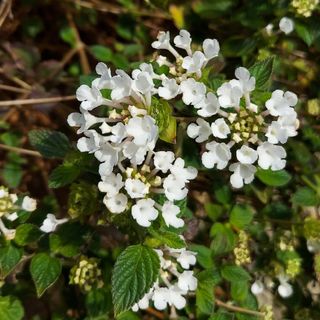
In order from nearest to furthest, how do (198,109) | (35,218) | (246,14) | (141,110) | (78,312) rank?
1. (141,110)
2. (198,109)
3. (35,218)
4. (78,312)
5. (246,14)

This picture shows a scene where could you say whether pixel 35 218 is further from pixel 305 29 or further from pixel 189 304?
pixel 305 29

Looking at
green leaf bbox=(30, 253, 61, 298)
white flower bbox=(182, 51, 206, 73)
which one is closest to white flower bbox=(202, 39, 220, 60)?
white flower bbox=(182, 51, 206, 73)

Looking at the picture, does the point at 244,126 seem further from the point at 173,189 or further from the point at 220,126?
the point at 173,189

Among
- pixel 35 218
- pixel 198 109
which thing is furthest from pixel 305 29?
pixel 35 218

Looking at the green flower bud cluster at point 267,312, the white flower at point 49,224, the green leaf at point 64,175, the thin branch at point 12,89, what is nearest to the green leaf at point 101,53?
the thin branch at point 12,89

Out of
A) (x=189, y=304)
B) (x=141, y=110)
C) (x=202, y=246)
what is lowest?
(x=189, y=304)

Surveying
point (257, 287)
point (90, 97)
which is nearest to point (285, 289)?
point (257, 287)

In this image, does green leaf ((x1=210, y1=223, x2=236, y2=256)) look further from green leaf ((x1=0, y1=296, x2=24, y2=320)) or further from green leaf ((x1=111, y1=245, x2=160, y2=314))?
green leaf ((x1=0, y1=296, x2=24, y2=320))
